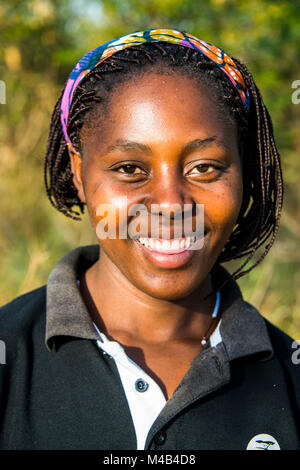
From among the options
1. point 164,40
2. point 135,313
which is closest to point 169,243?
point 135,313

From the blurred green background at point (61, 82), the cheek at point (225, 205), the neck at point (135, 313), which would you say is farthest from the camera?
the blurred green background at point (61, 82)

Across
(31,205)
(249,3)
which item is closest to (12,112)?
(31,205)

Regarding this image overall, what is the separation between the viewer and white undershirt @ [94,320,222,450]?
1.76 metres

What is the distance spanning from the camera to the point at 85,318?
195 centimetres

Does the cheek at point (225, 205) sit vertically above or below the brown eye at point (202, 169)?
below

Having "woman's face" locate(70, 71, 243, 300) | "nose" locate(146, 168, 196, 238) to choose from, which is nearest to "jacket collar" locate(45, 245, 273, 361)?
"woman's face" locate(70, 71, 243, 300)

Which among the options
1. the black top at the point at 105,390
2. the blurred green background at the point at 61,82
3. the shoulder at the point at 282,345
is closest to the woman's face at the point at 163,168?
the black top at the point at 105,390

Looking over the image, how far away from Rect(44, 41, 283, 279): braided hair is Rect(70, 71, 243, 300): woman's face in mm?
63

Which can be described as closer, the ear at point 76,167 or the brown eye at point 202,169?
the brown eye at point 202,169

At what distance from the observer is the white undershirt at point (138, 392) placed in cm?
176

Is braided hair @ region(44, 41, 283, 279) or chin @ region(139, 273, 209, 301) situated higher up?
braided hair @ region(44, 41, 283, 279)

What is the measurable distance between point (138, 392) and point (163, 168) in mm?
794

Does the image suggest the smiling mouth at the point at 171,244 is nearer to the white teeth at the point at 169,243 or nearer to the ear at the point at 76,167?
the white teeth at the point at 169,243

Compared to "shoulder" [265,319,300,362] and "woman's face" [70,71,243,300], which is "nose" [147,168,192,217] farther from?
"shoulder" [265,319,300,362]
